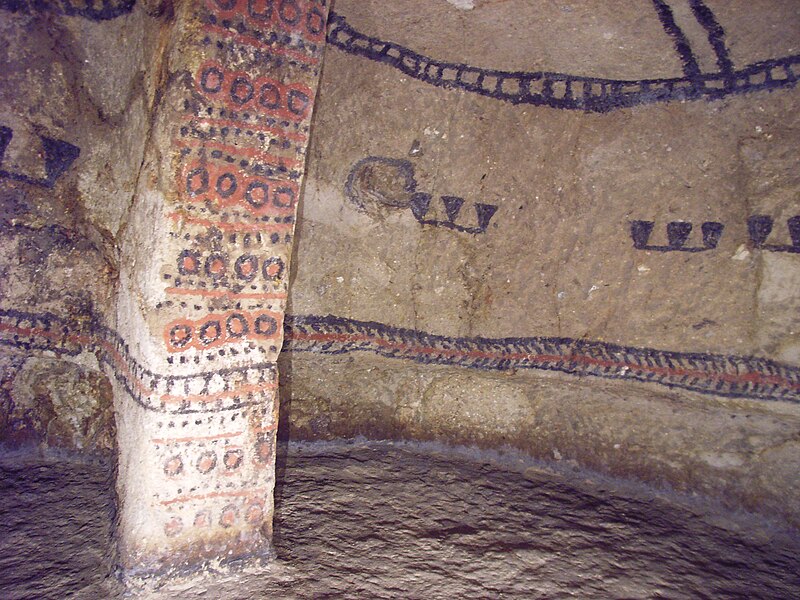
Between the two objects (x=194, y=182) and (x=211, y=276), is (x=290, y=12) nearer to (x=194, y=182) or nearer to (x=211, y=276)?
(x=194, y=182)

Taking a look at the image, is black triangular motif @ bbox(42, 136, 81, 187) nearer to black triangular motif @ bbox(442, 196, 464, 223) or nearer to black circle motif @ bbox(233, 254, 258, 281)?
black circle motif @ bbox(233, 254, 258, 281)

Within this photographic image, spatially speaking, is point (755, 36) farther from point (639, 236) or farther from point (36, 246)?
point (36, 246)

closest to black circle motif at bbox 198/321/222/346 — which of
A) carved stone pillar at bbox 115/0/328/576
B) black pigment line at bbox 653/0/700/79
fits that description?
carved stone pillar at bbox 115/0/328/576

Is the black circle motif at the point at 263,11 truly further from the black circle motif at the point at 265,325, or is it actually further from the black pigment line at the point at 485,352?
the black pigment line at the point at 485,352

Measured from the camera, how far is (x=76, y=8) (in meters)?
2.17

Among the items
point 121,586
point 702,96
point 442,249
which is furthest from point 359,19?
point 121,586

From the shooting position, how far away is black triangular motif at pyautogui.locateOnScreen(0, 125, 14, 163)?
2.24 m

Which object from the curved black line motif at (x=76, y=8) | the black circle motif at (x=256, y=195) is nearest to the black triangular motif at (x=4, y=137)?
the curved black line motif at (x=76, y=8)

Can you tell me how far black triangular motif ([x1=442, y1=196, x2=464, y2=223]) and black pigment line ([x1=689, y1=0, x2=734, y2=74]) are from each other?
116 centimetres

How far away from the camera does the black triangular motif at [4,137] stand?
2240 mm

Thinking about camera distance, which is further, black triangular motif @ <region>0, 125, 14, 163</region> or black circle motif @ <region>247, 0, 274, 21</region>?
black triangular motif @ <region>0, 125, 14, 163</region>

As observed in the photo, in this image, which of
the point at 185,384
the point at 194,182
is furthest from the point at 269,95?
the point at 185,384

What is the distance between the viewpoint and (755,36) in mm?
2264

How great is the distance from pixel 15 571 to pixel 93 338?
90cm
